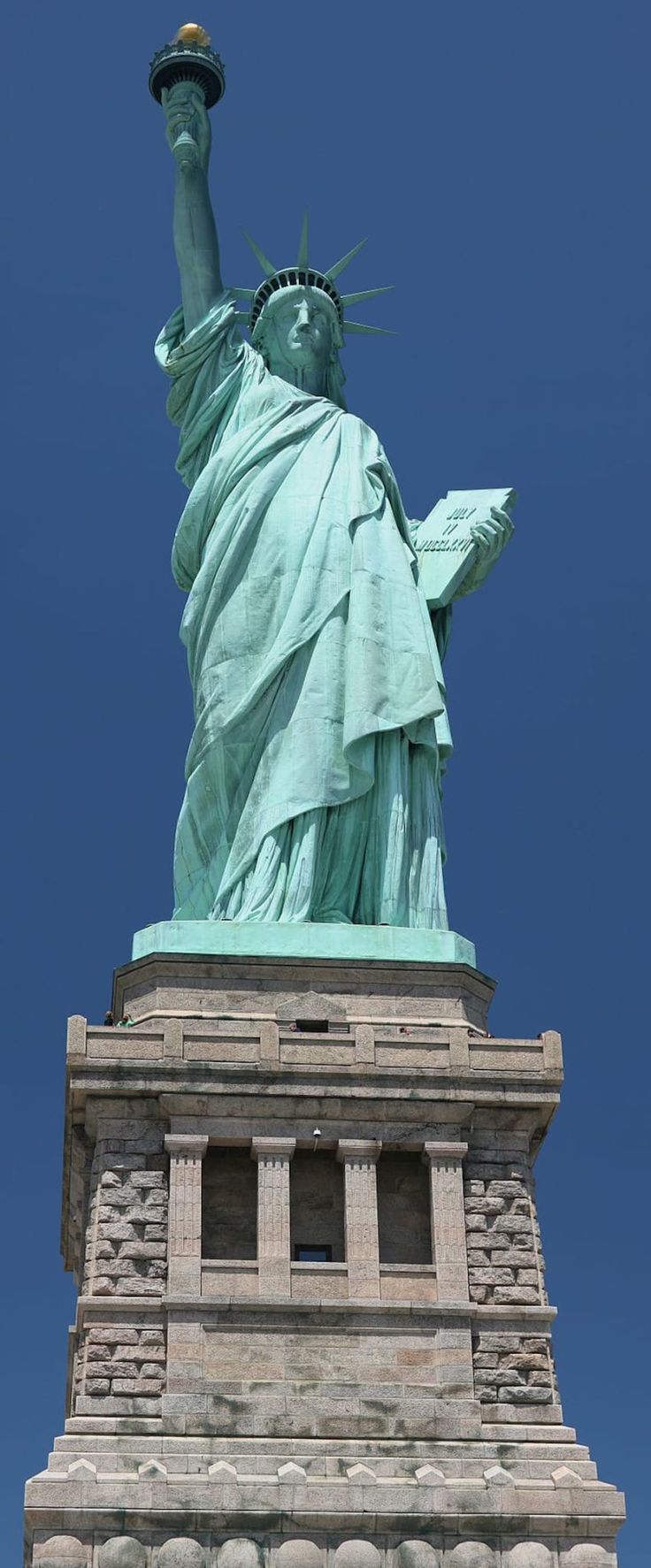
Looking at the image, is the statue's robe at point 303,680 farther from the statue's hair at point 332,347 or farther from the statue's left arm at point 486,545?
the statue's hair at point 332,347

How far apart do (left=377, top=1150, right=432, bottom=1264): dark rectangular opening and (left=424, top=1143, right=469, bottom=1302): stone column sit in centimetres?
24

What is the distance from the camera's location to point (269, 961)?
94.9 ft

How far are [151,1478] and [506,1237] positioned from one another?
4452mm

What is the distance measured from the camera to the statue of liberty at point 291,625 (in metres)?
30.5

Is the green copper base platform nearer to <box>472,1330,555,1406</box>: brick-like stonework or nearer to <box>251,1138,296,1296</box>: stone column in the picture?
<box>251,1138,296,1296</box>: stone column

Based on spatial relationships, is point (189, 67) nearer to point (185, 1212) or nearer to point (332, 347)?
point (332, 347)

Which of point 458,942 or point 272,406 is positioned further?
point 272,406

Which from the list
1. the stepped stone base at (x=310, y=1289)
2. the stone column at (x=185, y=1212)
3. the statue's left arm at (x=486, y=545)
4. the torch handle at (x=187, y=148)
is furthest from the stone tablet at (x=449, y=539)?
the stone column at (x=185, y=1212)

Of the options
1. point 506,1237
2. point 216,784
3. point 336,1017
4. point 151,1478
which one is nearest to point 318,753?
point 216,784

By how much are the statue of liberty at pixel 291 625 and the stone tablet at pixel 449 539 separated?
192 mm

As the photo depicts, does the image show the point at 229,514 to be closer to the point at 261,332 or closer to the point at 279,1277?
the point at 261,332

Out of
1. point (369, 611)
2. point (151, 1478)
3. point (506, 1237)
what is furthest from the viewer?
point (369, 611)

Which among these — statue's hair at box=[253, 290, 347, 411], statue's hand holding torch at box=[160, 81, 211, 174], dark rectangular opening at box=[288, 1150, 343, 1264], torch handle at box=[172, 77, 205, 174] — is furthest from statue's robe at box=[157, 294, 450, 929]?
dark rectangular opening at box=[288, 1150, 343, 1264]

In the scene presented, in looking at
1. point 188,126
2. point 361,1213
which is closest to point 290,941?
point 361,1213
